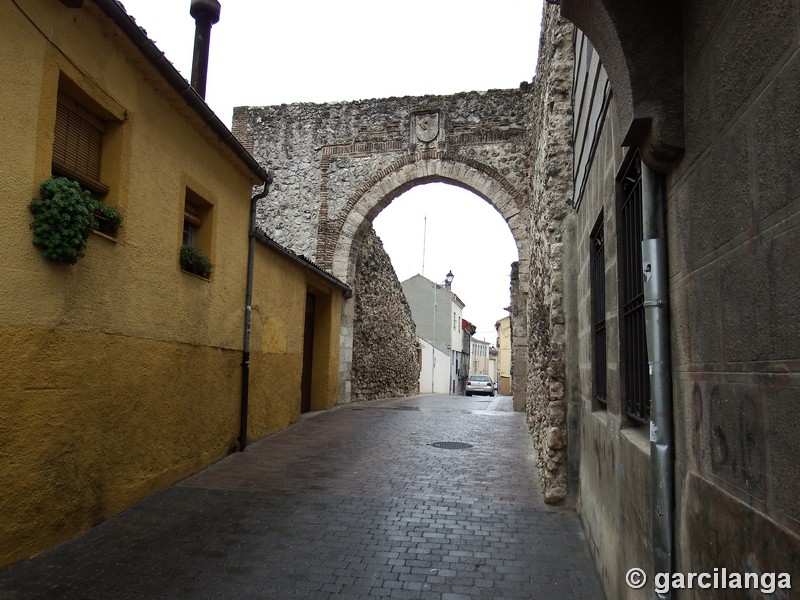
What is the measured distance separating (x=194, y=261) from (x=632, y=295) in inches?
189

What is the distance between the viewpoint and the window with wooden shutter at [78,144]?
4.50 m

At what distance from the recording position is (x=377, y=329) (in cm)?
1731

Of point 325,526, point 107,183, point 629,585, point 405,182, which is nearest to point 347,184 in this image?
point 405,182

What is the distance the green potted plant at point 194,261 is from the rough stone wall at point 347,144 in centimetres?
887

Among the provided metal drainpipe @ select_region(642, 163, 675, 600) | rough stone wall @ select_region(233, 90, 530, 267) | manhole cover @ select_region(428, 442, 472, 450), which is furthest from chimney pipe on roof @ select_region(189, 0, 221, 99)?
metal drainpipe @ select_region(642, 163, 675, 600)

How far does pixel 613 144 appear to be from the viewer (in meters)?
3.34

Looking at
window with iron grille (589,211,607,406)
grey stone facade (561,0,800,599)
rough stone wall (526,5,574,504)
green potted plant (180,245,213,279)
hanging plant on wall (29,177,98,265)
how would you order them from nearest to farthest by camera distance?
grey stone facade (561,0,800,599) < hanging plant on wall (29,177,98,265) < window with iron grille (589,211,607,406) < rough stone wall (526,5,574,504) < green potted plant (180,245,213,279)

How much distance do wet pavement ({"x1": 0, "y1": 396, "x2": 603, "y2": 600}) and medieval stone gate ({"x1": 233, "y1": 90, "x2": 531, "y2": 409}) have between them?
A: 7659 millimetres

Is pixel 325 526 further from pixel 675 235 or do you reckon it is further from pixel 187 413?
pixel 675 235

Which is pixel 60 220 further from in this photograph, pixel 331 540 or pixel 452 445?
pixel 452 445

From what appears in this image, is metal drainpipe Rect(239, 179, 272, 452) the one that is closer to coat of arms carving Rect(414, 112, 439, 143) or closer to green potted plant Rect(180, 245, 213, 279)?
green potted plant Rect(180, 245, 213, 279)

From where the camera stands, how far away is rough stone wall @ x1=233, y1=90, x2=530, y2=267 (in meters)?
15.0

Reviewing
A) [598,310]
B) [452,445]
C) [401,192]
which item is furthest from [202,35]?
[598,310]

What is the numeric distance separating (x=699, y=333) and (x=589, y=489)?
9.80ft
